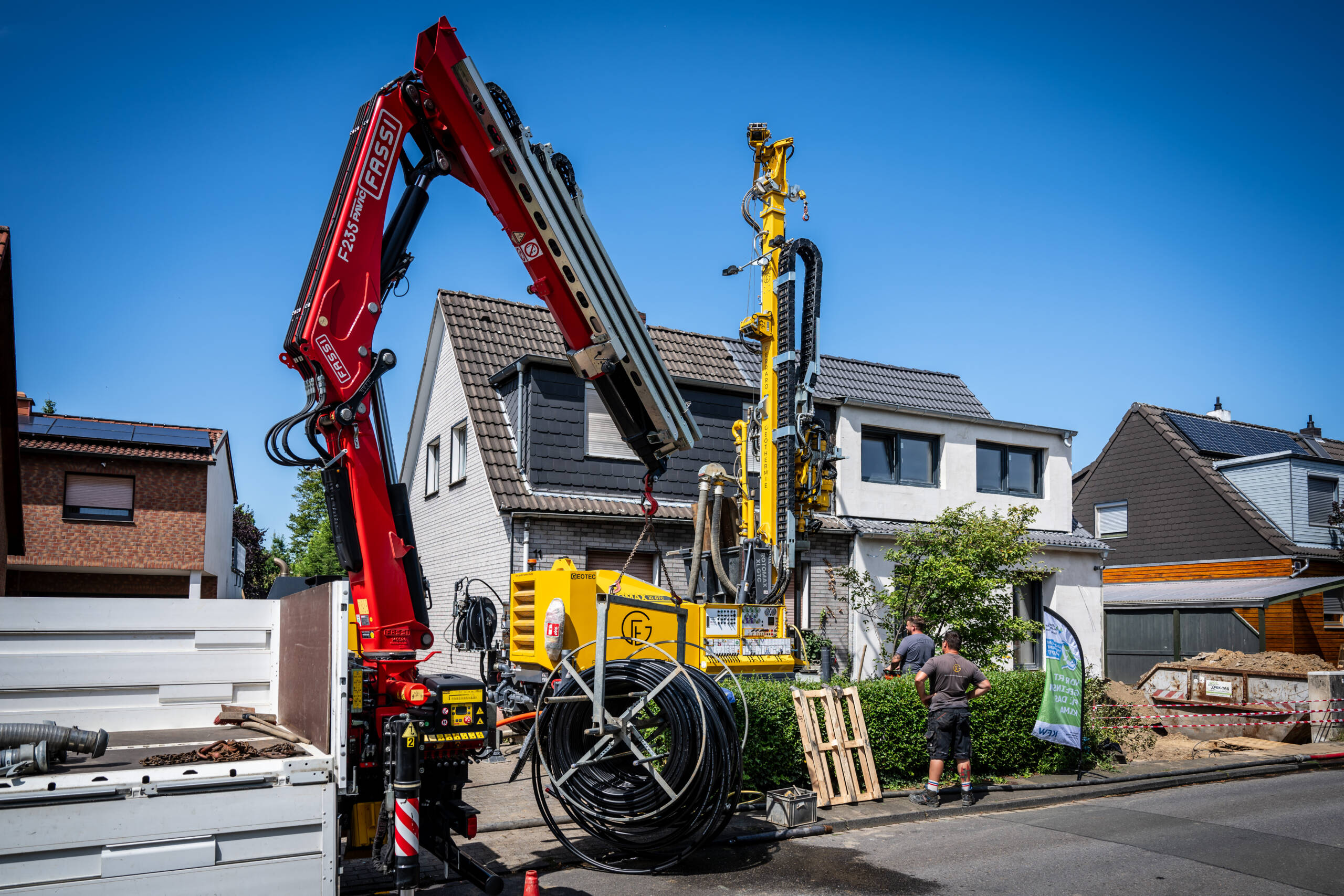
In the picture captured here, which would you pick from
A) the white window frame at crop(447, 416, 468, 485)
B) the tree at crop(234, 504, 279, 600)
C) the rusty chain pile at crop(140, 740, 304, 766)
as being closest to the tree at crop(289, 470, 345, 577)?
the tree at crop(234, 504, 279, 600)

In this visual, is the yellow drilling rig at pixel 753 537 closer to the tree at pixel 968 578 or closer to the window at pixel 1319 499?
the tree at pixel 968 578

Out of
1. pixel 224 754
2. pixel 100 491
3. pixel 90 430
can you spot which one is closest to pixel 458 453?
pixel 224 754

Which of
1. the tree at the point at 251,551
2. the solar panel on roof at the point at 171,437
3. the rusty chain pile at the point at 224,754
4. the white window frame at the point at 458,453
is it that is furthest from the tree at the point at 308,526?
the rusty chain pile at the point at 224,754

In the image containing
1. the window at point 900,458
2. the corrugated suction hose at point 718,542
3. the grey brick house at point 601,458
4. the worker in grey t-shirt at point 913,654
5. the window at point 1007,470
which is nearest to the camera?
the worker in grey t-shirt at point 913,654

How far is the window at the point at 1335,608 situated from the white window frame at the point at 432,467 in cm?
2087

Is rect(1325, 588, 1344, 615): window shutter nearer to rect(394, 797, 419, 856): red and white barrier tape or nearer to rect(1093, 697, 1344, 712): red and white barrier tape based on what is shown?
rect(1093, 697, 1344, 712): red and white barrier tape

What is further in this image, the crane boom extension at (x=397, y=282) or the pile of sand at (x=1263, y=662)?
the pile of sand at (x=1263, y=662)

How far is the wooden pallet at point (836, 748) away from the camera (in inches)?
370

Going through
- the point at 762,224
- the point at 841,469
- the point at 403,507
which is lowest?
the point at 403,507

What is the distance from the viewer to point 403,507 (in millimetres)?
7219

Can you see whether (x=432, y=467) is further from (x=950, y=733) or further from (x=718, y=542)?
(x=950, y=733)

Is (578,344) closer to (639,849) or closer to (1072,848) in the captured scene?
(639,849)

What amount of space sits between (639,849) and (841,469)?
11444 millimetres

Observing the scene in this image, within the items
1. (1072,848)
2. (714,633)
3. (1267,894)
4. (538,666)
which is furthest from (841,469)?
(1267,894)
